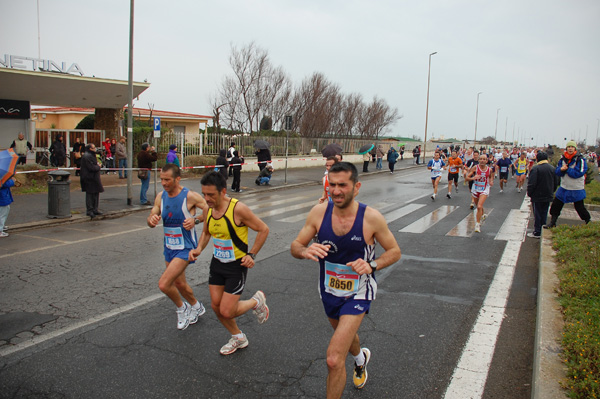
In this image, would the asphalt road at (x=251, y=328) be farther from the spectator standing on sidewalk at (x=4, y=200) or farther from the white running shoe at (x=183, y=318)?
the spectator standing on sidewalk at (x=4, y=200)

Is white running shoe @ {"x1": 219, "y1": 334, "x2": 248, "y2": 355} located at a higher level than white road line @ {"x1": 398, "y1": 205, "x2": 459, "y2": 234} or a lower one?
lower

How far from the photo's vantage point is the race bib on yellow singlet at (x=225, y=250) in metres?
4.38

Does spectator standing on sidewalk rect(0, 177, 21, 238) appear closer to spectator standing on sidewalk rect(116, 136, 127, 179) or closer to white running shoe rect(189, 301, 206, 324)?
white running shoe rect(189, 301, 206, 324)

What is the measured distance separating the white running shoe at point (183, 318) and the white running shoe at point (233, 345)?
27.9 inches

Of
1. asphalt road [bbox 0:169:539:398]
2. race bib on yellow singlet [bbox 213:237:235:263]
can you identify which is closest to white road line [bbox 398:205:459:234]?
asphalt road [bbox 0:169:539:398]

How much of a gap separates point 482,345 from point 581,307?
3.92 feet

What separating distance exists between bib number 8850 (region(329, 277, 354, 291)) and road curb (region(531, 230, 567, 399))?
62.0 inches

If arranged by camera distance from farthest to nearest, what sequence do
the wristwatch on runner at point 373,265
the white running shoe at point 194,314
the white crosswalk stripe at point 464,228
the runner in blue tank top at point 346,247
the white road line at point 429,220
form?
the white road line at point 429,220
the white crosswalk stripe at point 464,228
the white running shoe at point 194,314
the runner in blue tank top at point 346,247
the wristwatch on runner at point 373,265

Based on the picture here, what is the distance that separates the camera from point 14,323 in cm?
507

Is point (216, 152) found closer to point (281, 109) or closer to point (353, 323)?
point (281, 109)

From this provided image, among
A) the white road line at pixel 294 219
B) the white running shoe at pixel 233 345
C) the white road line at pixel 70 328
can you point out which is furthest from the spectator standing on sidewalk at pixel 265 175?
the white running shoe at pixel 233 345

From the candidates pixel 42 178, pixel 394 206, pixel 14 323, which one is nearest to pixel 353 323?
pixel 14 323

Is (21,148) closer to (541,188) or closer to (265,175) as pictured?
(265,175)

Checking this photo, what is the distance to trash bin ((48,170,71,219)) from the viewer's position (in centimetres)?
1129
